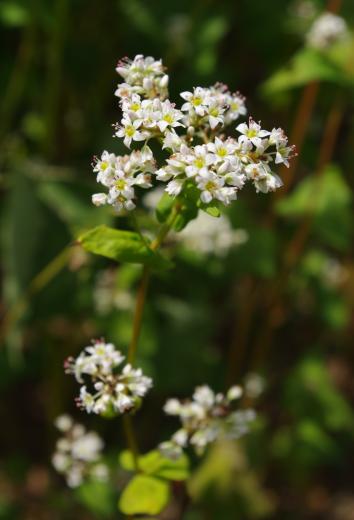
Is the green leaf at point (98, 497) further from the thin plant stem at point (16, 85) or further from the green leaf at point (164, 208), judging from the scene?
the thin plant stem at point (16, 85)

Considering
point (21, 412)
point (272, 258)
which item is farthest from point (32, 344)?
point (272, 258)

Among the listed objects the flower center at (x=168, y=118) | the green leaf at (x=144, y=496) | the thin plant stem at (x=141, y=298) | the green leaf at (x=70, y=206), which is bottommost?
the green leaf at (x=144, y=496)

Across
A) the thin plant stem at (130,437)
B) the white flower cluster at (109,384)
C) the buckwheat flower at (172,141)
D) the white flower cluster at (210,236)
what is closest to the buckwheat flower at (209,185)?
the buckwheat flower at (172,141)

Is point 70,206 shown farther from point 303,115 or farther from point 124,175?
point 124,175

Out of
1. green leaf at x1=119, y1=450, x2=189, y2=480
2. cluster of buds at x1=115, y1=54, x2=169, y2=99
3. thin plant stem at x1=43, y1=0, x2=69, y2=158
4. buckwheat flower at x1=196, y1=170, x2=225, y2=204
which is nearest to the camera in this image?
buckwheat flower at x1=196, y1=170, x2=225, y2=204

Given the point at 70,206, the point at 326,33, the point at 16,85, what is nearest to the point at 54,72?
the point at 16,85

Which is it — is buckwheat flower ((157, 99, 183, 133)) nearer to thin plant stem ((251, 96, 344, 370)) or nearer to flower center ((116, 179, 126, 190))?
flower center ((116, 179, 126, 190))

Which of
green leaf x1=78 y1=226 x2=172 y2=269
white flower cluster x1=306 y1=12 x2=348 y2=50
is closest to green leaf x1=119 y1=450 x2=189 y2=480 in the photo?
green leaf x1=78 y1=226 x2=172 y2=269
